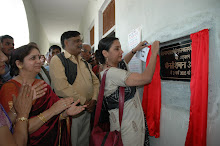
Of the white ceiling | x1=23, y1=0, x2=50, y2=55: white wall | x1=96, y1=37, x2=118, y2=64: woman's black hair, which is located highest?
the white ceiling

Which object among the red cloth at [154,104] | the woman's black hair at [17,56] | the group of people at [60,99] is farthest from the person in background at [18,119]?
the red cloth at [154,104]

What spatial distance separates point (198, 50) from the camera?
3.25 ft

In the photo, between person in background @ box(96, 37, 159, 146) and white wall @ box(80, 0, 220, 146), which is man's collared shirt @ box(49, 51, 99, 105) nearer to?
person in background @ box(96, 37, 159, 146)

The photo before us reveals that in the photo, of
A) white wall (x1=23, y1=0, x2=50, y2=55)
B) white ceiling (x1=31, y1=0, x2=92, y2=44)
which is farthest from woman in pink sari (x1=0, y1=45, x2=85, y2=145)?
white ceiling (x1=31, y1=0, x2=92, y2=44)

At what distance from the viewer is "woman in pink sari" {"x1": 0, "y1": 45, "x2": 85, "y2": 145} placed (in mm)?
1139

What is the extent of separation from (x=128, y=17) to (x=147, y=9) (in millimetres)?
506

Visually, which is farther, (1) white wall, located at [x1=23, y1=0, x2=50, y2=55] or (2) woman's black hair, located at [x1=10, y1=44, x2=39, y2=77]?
(1) white wall, located at [x1=23, y1=0, x2=50, y2=55]

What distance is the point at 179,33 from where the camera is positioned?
1168 mm

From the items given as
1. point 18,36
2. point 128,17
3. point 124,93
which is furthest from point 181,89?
point 18,36

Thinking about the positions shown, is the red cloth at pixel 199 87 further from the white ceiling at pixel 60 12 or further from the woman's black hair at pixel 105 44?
the white ceiling at pixel 60 12

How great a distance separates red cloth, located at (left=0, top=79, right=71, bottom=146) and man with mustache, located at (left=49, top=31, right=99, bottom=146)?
0.81ft

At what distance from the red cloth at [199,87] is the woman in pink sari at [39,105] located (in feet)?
2.90

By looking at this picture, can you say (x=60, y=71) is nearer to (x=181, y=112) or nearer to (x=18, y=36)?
(x=181, y=112)

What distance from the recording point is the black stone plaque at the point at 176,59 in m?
1.11
